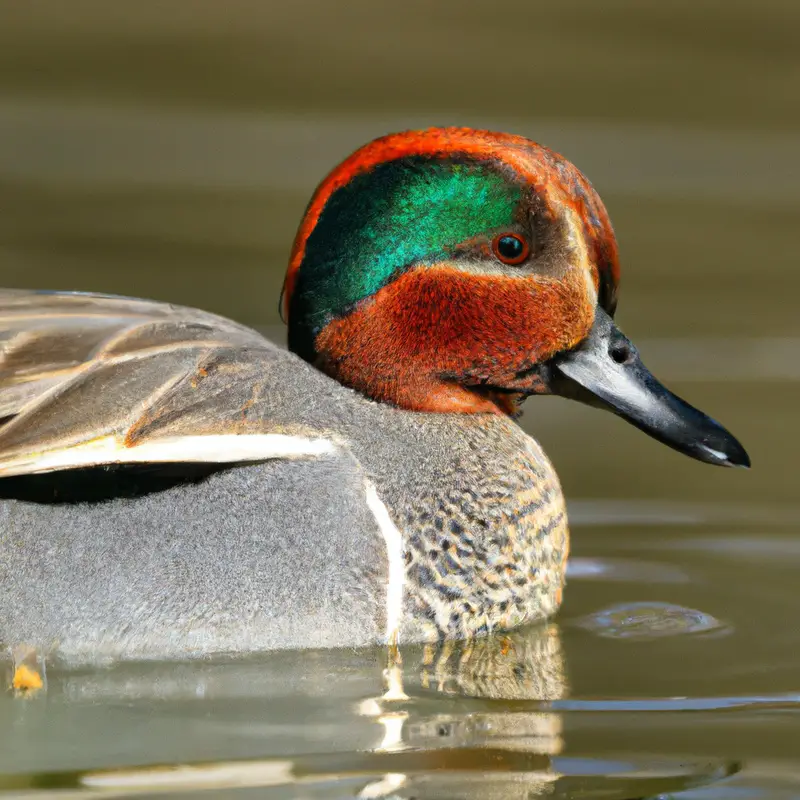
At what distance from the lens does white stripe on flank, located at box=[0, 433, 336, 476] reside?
360 centimetres

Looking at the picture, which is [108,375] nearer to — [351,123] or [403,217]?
[403,217]

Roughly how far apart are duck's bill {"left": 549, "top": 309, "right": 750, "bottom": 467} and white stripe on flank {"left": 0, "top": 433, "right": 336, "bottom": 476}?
0.75 meters

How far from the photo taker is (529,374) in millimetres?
4242

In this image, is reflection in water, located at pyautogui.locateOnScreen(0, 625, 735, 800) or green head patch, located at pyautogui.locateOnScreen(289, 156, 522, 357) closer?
reflection in water, located at pyautogui.locateOnScreen(0, 625, 735, 800)

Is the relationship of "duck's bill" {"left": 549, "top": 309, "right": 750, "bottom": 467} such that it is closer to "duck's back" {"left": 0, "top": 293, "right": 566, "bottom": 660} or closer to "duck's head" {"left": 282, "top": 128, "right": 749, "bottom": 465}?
"duck's head" {"left": 282, "top": 128, "right": 749, "bottom": 465}

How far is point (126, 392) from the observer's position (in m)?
3.77

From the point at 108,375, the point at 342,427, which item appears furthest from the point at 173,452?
the point at 342,427

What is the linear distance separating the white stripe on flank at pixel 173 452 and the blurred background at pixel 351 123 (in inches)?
111

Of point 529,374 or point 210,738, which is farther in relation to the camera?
point 529,374

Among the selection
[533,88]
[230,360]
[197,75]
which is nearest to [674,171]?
[533,88]

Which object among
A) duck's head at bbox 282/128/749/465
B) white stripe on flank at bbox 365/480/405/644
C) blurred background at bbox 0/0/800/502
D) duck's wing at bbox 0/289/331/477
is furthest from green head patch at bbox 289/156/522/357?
blurred background at bbox 0/0/800/502

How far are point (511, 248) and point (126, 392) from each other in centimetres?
97

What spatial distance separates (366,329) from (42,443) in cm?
87

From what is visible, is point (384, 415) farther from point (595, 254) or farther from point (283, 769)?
point (283, 769)
